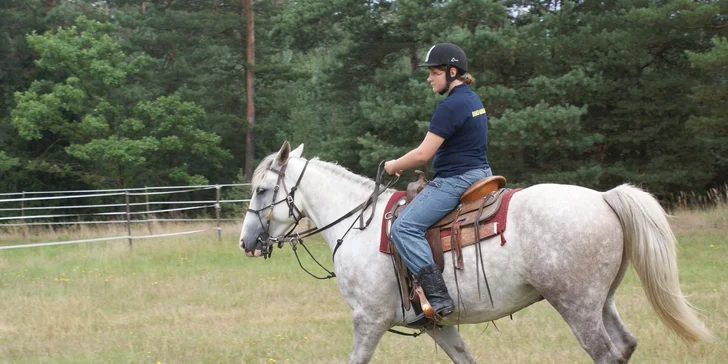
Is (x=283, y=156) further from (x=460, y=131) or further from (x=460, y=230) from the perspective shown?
(x=460, y=230)

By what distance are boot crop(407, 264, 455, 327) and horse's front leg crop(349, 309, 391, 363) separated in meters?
0.52

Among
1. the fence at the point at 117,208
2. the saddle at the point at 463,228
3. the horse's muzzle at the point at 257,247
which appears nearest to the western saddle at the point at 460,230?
the saddle at the point at 463,228

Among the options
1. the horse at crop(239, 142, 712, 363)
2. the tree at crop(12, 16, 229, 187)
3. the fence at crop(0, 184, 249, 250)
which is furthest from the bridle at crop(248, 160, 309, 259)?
the tree at crop(12, 16, 229, 187)

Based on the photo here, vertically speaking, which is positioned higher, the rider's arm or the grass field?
the rider's arm

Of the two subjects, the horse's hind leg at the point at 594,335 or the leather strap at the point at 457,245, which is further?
the leather strap at the point at 457,245

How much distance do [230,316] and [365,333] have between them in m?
4.99

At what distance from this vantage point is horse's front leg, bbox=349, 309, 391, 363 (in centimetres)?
589

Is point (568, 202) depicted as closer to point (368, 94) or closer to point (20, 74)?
point (368, 94)

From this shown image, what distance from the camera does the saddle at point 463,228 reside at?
5594 millimetres

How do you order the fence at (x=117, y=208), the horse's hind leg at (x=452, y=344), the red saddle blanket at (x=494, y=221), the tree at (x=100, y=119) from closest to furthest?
the red saddle blanket at (x=494, y=221) → the horse's hind leg at (x=452, y=344) → the fence at (x=117, y=208) → the tree at (x=100, y=119)

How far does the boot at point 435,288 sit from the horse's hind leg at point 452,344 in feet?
2.01

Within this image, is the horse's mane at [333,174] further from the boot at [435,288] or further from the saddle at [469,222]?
the boot at [435,288]

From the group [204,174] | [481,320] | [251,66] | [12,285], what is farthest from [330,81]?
[481,320]

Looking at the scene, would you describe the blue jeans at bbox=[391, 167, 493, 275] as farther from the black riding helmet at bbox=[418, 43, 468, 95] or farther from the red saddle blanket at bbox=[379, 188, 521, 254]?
the black riding helmet at bbox=[418, 43, 468, 95]
